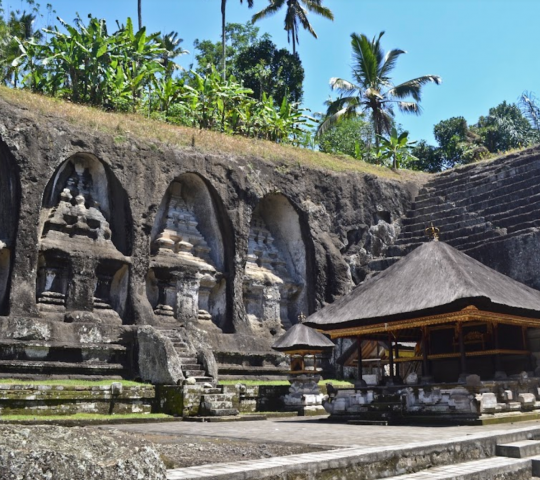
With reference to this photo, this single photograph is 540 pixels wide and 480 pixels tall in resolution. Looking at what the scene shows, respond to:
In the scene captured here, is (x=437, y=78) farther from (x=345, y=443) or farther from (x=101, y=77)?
(x=345, y=443)

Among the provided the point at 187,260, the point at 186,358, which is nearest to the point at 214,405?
the point at 186,358

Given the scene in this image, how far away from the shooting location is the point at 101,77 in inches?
980

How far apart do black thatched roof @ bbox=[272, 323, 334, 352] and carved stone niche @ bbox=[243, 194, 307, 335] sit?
544 cm

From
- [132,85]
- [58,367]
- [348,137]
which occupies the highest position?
[348,137]

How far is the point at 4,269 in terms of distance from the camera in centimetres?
1758

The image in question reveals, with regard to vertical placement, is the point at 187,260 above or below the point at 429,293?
above

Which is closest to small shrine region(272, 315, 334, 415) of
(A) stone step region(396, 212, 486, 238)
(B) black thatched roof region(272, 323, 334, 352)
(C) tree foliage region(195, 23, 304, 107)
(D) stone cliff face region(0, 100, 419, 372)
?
(B) black thatched roof region(272, 323, 334, 352)

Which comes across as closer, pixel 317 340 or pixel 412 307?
pixel 412 307

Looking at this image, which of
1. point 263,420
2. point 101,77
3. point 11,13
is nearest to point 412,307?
point 263,420

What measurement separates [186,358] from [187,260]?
509 cm

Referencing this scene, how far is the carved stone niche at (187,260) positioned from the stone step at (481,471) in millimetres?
14010

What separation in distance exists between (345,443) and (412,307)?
4934 millimetres

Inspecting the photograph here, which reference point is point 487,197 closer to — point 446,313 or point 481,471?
point 446,313

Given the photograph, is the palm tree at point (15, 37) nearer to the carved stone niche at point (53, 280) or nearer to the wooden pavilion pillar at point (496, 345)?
the carved stone niche at point (53, 280)
